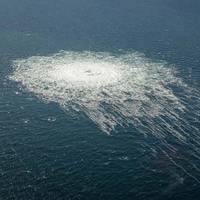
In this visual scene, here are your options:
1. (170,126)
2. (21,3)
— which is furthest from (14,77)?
(21,3)

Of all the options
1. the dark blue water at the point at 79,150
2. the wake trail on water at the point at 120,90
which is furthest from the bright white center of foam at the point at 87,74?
the dark blue water at the point at 79,150

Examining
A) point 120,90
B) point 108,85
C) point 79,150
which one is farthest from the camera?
point 108,85

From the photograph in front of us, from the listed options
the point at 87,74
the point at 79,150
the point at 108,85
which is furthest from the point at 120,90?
the point at 79,150

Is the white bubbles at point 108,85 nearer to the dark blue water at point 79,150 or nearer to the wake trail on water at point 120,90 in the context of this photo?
the wake trail on water at point 120,90

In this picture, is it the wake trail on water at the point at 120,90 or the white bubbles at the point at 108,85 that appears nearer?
the wake trail on water at the point at 120,90

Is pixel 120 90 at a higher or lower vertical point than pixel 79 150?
lower

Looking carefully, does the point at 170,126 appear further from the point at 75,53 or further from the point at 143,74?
the point at 75,53

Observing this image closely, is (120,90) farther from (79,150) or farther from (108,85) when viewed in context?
(79,150)

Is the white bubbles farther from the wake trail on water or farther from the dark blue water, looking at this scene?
the dark blue water
